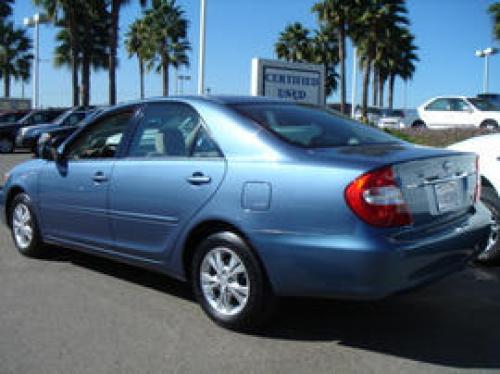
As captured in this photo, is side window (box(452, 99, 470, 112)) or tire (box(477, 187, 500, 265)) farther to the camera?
side window (box(452, 99, 470, 112))

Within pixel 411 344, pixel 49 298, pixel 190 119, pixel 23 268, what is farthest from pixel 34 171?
pixel 411 344

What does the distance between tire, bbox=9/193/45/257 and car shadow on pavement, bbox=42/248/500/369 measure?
105cm

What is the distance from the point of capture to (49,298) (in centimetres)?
502

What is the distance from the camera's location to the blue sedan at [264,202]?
3713mm

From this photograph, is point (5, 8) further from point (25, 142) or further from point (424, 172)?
point (424, 172)

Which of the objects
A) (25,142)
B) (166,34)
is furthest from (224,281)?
(166,34)

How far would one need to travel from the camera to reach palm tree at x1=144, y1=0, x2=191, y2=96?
53844mm

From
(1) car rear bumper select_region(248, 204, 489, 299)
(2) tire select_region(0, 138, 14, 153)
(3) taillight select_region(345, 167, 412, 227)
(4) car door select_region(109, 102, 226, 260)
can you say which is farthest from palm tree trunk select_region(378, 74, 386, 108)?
(3) taillight select_region(345, 167, 412, 227)

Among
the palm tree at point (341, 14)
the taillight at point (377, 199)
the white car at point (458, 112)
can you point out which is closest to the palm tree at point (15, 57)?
the palm tree at point (341, 14)

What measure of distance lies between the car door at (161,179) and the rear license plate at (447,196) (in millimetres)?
1384

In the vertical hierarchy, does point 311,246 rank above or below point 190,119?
below

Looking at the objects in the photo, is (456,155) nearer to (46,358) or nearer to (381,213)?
(381,213)

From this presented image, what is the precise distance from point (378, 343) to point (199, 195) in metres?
1.50

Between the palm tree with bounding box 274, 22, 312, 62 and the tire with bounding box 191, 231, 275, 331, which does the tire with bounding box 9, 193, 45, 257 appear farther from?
the palm tree with bounding box 274, 22, 312, 62
